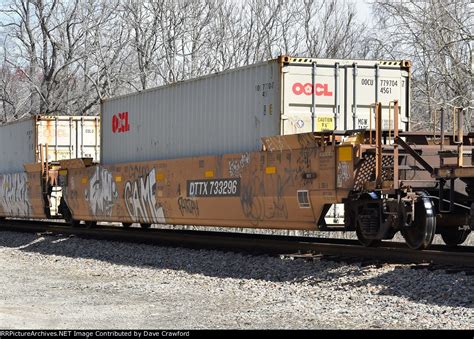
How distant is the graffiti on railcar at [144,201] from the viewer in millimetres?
18016

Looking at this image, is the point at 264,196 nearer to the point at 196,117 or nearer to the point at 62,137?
the point at 196,117

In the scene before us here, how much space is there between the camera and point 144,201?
18.4 metres

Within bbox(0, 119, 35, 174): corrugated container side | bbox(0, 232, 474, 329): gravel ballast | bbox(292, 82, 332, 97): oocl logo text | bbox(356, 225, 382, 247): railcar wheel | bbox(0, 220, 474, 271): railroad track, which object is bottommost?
bbox(0, 232, 474, 329): gravel ballast

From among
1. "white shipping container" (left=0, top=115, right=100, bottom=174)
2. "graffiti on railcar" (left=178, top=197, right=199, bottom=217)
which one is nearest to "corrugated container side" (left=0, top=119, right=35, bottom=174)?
"white shipping container" (left=0, top=115, right=100, bottom=174)

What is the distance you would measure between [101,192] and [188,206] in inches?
168

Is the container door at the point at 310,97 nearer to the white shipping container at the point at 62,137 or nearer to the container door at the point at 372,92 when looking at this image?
the container door at the point at 372,92

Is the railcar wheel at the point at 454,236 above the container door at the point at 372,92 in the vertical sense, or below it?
below

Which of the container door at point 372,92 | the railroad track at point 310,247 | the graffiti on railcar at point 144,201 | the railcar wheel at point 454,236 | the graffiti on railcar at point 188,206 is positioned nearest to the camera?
the railroad track at point 310,247

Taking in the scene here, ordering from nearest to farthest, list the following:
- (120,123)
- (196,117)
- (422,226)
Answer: (422,226), (196,117), (120,123)

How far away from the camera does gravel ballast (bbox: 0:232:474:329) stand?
831 cm

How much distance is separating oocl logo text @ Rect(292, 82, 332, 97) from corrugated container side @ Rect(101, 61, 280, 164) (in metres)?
0.35

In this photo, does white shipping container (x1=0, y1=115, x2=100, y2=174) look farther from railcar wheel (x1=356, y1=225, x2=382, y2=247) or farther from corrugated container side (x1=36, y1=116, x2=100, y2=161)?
railcar wheel (x1=356, y1=225, x2=382, y2=247)

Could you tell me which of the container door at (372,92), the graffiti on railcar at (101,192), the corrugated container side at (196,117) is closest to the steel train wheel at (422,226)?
the container door at (372,92)

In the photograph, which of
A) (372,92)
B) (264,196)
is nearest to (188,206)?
(264,196)
